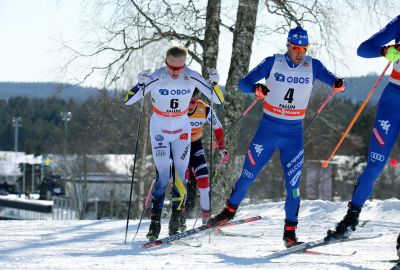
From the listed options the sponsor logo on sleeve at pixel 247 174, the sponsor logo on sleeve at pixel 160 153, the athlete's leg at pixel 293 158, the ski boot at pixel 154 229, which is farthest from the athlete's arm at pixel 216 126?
the athlete's leg at pixel 293 158

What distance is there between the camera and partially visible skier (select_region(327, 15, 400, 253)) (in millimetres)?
6520

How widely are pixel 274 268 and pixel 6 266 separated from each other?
2110 millimetres

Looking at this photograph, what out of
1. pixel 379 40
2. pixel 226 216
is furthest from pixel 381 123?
pixel 226 216

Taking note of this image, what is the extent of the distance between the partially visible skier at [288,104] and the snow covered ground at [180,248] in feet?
2.52

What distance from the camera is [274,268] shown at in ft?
19.5

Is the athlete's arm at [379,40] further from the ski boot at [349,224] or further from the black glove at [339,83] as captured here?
the ski boot at [349,224]

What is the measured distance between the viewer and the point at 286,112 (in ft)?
24.1

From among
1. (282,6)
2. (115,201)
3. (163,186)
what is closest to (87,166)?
(115,201)

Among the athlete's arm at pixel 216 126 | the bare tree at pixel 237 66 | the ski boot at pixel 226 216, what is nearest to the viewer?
the ski boot at pixel 226 216

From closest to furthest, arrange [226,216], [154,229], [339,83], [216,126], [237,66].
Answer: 1. [339,83]
2. [226,216]
3. [154,229]
4. [216,126]
5. [237,66]

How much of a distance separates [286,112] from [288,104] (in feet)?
0.27

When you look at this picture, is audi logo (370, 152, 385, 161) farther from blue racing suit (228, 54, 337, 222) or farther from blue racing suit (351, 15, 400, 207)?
blue racing suit (228, 54, 337, 222)

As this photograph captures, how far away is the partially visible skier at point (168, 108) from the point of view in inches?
309

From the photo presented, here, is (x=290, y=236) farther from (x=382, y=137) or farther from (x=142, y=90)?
(x=142, y=90)
